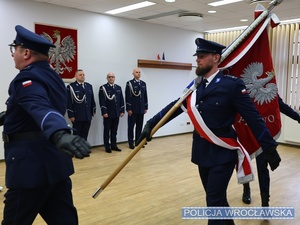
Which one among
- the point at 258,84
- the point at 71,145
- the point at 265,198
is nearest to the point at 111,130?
the point at 265,198

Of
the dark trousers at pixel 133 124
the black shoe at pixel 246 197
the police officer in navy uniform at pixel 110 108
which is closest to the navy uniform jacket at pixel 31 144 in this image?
the black shoe at pixel 246 197

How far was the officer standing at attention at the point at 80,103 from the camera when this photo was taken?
19.0 ft

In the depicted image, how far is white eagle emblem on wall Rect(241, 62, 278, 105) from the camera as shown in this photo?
105 inches

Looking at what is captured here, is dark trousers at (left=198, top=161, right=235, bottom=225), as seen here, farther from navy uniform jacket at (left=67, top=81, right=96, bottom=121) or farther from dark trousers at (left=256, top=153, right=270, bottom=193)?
navy uniform jacket at (left=67, top=81, right=96, bottom=121)

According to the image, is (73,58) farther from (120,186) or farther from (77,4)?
(120,186)

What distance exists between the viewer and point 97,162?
5.25 m

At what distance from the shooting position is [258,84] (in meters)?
2.69

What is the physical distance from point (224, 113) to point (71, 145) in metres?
1.26

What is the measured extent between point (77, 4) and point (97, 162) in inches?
115

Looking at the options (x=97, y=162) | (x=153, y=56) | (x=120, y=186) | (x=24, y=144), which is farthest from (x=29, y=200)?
(x=153, y=56)

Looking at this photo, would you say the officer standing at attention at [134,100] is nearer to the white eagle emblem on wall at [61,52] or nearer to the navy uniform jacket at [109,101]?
the navy uniform jacket at [109,101]

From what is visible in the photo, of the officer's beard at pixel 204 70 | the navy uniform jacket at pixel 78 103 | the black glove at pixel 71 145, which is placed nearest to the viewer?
the black glove at pixel 71 145

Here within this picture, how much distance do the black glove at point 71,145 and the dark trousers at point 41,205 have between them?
0.53 metres

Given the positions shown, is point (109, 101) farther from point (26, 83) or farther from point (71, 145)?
point (71, 145)
